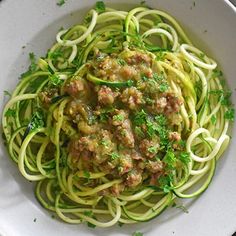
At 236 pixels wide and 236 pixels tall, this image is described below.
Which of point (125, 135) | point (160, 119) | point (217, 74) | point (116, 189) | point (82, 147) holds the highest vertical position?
point (217, 74)

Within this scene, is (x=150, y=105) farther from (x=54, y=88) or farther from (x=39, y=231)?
(x=39, y=231)

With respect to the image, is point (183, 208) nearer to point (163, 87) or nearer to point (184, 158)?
point (184, 158)

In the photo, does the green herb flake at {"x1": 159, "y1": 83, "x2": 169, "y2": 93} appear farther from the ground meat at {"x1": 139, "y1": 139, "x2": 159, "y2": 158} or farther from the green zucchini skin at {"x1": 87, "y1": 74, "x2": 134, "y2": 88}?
the ground meat at {"x1": 139, "y1": 139, "x2": 159, "y2": 158}

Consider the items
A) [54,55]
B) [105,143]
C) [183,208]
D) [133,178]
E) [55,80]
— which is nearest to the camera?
[105,143]

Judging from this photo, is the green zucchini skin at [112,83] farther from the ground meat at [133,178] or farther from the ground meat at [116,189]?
Result: the ground meat at [116,189]

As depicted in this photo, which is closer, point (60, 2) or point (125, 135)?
point (125, 135)

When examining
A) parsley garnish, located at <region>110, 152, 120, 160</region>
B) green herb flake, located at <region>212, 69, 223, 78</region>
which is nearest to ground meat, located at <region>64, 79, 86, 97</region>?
parsley garnish, located at <region>110, 152, 120, 160</region>

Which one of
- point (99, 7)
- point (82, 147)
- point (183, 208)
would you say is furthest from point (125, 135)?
point (99, 7)

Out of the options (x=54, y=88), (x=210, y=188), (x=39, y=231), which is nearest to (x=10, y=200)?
(x=39, y=231)
